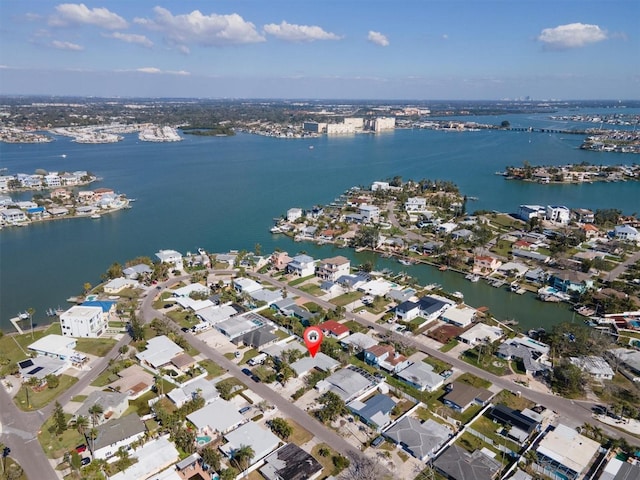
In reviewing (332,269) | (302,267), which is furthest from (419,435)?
(302,267)

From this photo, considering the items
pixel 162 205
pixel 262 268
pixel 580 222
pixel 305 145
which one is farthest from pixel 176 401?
pixel 305 145

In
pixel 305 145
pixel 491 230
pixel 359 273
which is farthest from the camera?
pixel 305 145

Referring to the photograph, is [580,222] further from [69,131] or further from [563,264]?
[69,131]

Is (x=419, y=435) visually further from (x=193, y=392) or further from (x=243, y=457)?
(x=193, y=392)

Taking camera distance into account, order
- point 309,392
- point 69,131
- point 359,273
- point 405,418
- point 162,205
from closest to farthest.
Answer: point 405,418 < point 309,392 < point 359,273 < point 162,205 < point 69,131

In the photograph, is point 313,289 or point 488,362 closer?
point 488,362

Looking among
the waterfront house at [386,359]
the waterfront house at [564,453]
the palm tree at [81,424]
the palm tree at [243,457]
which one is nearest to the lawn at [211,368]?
the palm tree at [81,424]

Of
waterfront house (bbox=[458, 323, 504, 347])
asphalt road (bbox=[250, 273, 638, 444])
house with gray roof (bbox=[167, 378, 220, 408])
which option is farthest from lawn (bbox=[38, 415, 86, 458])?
waterfront house (bbox=[458, 323, 504, 347])
